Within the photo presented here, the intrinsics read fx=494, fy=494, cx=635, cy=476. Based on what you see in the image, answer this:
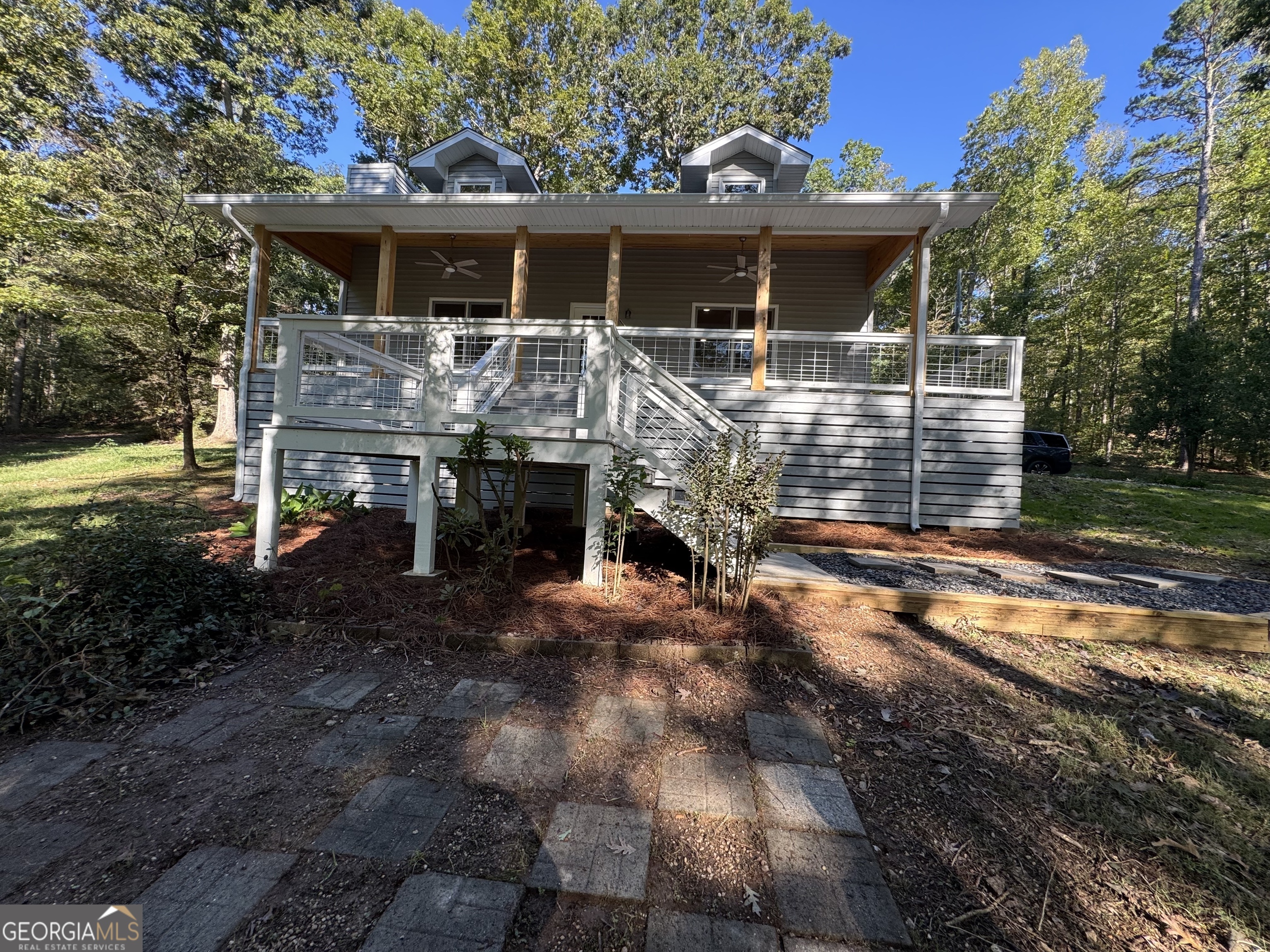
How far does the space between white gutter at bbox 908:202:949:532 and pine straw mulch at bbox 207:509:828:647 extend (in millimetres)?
3973

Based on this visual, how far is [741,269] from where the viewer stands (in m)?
8.50

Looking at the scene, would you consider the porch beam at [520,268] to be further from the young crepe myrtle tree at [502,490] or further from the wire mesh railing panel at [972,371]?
the wire mesh railing panel at [972,371]

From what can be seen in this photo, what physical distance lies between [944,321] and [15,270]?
28.9 meters

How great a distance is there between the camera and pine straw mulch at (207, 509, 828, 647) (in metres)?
3.16

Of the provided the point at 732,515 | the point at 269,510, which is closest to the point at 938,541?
the point at 732,515

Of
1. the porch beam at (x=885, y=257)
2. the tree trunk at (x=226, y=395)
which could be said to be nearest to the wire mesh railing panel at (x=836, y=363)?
the porch beam at (x=885, y=257)

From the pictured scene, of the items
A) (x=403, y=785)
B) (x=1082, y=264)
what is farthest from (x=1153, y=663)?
(x=1082, y=264)

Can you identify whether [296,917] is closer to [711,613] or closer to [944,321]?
[711,613]

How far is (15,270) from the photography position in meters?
9.42

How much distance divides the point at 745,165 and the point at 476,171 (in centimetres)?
534

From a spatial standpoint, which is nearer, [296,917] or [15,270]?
[296,917]

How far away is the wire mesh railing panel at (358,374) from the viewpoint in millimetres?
4504

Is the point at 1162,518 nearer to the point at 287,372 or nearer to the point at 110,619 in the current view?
the point at 287,372

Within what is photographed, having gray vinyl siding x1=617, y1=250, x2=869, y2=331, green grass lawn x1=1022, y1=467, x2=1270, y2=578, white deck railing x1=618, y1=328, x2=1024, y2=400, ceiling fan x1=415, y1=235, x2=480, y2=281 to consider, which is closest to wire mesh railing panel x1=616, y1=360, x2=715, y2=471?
white deck railing x1=618, y1=328, x2=1024, y2=400
